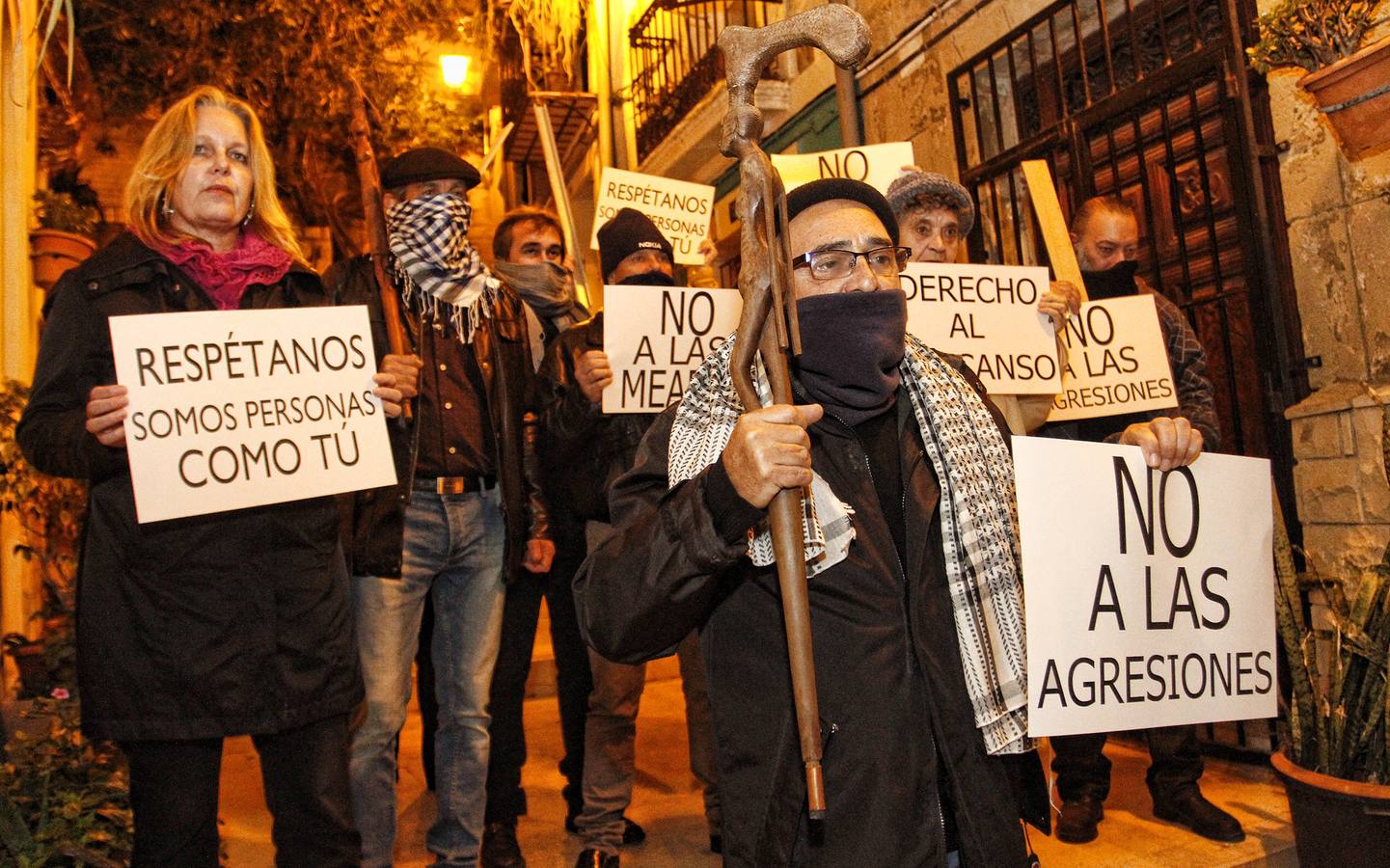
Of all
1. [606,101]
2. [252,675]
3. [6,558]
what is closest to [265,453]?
[252,675]

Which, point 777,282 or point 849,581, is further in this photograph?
point 849,581

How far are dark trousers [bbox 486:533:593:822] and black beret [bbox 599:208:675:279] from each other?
3.85 ft

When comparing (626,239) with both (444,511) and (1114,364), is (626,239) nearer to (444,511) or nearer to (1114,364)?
(444,511)

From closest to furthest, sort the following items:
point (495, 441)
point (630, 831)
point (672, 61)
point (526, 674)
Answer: point (495, 441) < point (526, 674) < point (630, 831) < point (672, 61)

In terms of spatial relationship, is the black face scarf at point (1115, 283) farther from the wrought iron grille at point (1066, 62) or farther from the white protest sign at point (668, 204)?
the white protest sign at point (668, 204)

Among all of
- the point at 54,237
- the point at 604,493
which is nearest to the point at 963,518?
the point at 604,493

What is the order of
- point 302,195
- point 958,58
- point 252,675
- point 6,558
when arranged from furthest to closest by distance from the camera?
1. point 302,195
2. point 958,58
3. point 6,558
4. point 252,675

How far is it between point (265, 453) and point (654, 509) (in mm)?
1195

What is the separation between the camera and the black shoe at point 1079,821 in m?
3.79

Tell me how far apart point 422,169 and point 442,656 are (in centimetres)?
161

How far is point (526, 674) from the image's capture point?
3771mm

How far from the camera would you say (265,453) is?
2.52 metres

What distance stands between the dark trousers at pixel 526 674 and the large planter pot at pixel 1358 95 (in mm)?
2959

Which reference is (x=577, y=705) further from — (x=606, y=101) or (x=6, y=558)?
(x=606, y=101)
